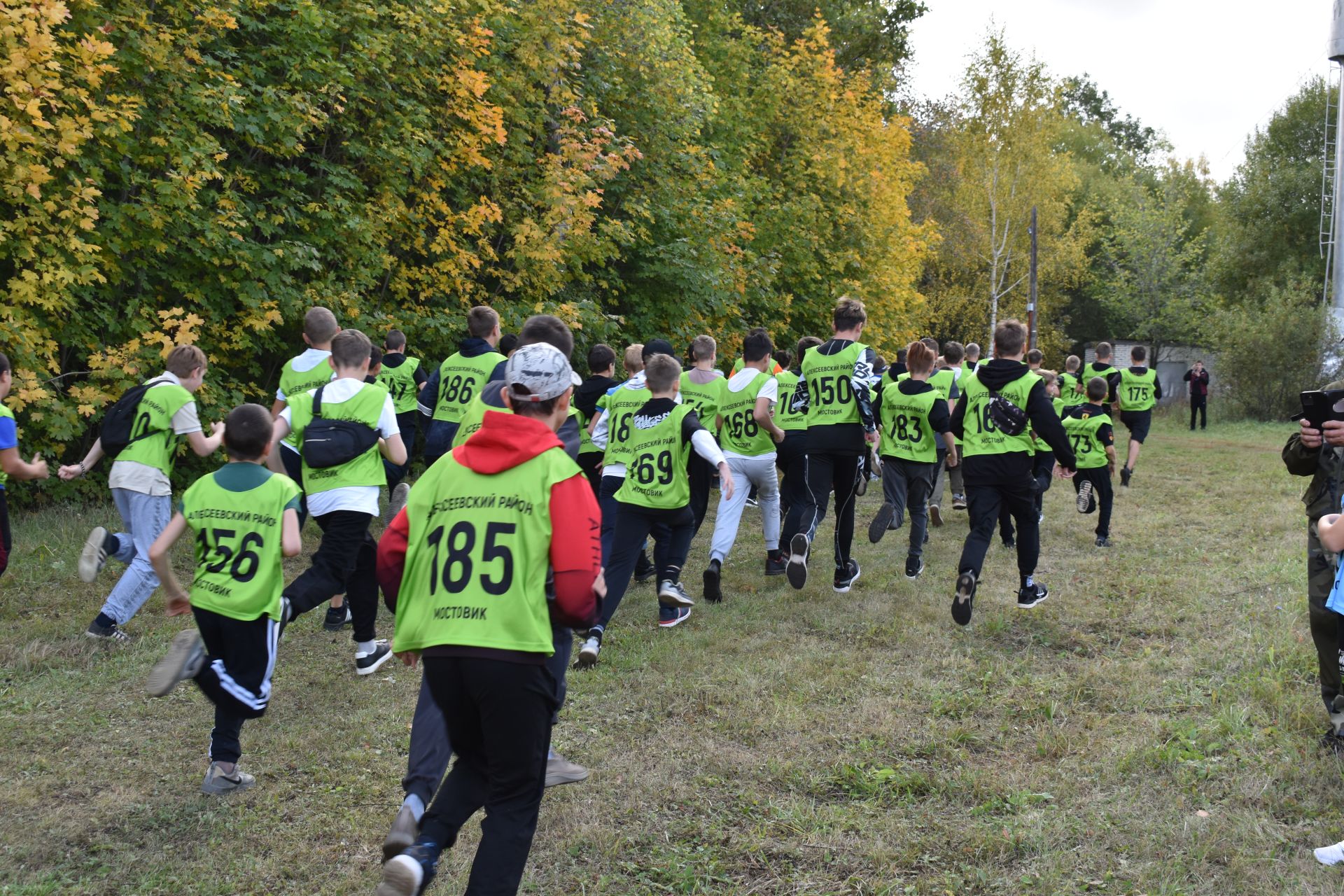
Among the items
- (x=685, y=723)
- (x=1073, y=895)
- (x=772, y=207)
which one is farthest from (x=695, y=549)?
(x=772, y=207)

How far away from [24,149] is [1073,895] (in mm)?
9012

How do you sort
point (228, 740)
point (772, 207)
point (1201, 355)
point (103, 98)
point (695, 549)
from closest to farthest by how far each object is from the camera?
1. point (228, 740)
2. point (103, 98)
3. point (695, 549)
4. point (772, 207)
5. point (1201, 355)

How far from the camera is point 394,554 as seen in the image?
3473mm

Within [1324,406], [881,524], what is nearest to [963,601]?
[881,524]

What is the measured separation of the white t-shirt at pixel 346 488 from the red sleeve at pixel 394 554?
2.66 m

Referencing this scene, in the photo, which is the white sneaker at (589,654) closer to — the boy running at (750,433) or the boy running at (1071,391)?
the boy running at (750,433)

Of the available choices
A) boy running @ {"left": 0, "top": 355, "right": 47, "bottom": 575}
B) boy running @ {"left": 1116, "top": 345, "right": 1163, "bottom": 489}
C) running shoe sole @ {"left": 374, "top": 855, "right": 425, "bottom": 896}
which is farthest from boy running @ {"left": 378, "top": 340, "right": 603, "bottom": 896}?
boy running @ {"left": 1116, "top": 345, "right": 1163, "bottom": 489}

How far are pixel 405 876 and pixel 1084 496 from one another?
10354 mm

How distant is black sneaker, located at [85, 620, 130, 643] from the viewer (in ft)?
23.0

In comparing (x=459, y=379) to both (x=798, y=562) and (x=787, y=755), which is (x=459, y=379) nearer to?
(x=798, y=562)

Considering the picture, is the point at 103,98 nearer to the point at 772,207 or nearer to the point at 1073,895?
the point at 1073,895

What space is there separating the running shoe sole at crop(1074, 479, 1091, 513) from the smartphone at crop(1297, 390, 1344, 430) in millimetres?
7246

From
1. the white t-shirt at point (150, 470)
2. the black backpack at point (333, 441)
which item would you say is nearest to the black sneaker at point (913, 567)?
the black backpack at point (333, 441)

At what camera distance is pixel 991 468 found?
7.50 metres
